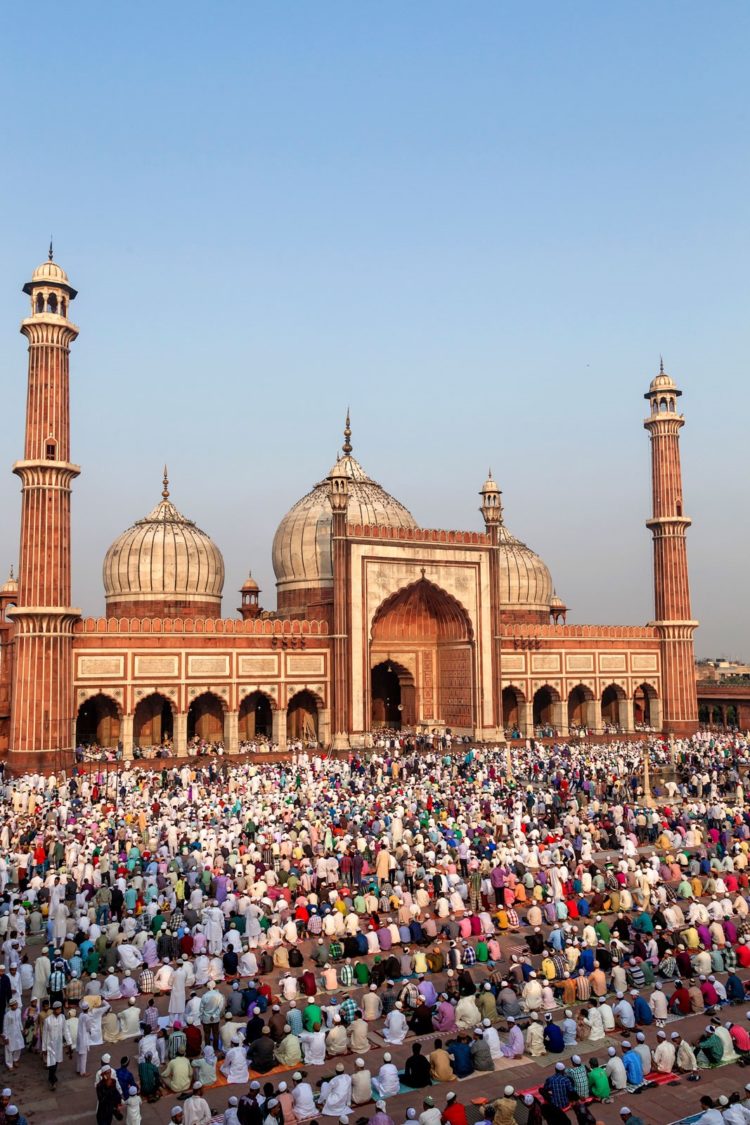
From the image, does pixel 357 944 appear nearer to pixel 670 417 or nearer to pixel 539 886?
pixel 539 886

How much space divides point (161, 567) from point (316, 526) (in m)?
7.01

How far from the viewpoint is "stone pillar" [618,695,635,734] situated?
43281 millimetres

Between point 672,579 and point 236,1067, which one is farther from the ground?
point 672,579

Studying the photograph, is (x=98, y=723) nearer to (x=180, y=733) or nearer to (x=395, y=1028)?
(x=180, y=733)

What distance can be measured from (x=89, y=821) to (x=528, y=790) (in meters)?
10.9

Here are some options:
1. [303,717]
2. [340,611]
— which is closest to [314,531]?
[340,611]

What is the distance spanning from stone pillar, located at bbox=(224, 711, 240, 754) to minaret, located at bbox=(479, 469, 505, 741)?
1027 cm

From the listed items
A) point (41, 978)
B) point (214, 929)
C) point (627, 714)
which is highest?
point (627, 714)

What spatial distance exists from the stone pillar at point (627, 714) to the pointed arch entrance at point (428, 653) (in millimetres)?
8912

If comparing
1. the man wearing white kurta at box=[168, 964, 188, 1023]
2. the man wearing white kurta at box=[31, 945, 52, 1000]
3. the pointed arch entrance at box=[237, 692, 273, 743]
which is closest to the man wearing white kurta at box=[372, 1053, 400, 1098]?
the man wearing white kurta at box=[168, 964, 188, 1023]

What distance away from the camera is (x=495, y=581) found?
39.5 meters

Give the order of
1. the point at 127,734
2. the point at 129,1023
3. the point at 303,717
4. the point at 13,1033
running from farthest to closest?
the point at 303,717
the point at 127,734
the point at 129,1023
the point at 13,1033

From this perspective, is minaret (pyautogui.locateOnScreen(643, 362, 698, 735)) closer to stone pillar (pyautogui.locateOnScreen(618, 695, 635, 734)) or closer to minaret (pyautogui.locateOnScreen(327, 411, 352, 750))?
stone pillar (pyautogui.locateOnScreen(618, 695, 635, 734))

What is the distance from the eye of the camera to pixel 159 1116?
884 centimetres
